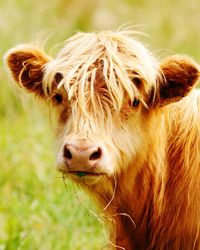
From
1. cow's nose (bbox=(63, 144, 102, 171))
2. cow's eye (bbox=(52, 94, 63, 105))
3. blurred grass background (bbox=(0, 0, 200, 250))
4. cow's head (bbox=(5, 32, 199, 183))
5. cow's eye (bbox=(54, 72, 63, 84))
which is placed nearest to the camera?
cow's nose (bbox=(63, 144, 102, 171))

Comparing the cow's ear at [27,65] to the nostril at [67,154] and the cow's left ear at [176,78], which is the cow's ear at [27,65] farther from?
the nostril at [67,154]

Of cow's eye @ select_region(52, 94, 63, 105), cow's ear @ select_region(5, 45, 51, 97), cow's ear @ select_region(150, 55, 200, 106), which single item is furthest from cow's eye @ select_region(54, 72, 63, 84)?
cow's ear @ select_region(150, 55, 200, 106)

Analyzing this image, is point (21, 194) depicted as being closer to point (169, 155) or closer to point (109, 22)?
point (169, 155)

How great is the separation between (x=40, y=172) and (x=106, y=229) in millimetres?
2083

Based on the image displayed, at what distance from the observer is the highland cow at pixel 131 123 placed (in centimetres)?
Result: 597

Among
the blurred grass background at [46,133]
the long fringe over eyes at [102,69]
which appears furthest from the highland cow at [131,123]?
the blurred grass background at [46,133]

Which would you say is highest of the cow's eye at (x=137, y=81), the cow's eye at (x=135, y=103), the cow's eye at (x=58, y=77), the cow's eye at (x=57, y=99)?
the cow's eye at (x=137, y=81)

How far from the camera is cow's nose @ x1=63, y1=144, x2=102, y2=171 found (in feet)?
18.3

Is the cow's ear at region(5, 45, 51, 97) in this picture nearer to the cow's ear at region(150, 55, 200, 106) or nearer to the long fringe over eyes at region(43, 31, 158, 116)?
the long fringe over eyes at region(43, 31, 158, 116)

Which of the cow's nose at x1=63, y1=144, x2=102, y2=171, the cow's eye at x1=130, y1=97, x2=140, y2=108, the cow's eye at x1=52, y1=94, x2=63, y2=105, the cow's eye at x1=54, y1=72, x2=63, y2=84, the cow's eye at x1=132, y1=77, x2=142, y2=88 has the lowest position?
the cow's nose at x1=63, y1=144, x2=102, y2=171

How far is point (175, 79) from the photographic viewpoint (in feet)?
20.2

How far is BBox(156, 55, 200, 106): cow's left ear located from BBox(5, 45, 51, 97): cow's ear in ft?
2.81

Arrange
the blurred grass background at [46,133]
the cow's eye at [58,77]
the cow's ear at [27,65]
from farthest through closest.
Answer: the blurred grass background at [46,133]
the cow's ear at [27,65]
the cow's eye at [58,77]

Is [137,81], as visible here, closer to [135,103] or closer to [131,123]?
[135,103]
